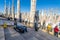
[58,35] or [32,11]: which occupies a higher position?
[32,11]

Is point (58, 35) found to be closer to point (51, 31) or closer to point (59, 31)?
point (59, 31)

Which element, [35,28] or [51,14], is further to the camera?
[51,14]

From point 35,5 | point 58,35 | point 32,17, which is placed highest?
point 35,5

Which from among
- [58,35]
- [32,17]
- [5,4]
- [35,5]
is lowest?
[58,35]

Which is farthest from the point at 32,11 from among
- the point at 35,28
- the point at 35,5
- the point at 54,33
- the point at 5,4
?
the point at 5,4

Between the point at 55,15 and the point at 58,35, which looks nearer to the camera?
the point at 58,35

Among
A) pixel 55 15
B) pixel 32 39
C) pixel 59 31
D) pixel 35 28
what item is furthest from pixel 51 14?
pixel 32 39

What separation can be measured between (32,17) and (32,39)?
23.4 ft

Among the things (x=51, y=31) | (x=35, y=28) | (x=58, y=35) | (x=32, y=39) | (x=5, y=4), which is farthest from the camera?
(x=5, y=4)

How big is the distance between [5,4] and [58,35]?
59733 millimetres

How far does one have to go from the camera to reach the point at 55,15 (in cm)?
4597

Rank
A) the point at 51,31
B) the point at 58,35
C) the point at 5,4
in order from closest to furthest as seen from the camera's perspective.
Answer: the point at 58,35, the point at 51,31, the point at 5,4

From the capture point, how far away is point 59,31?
17203 millimetres

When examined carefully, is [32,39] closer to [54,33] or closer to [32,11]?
[54,33]
